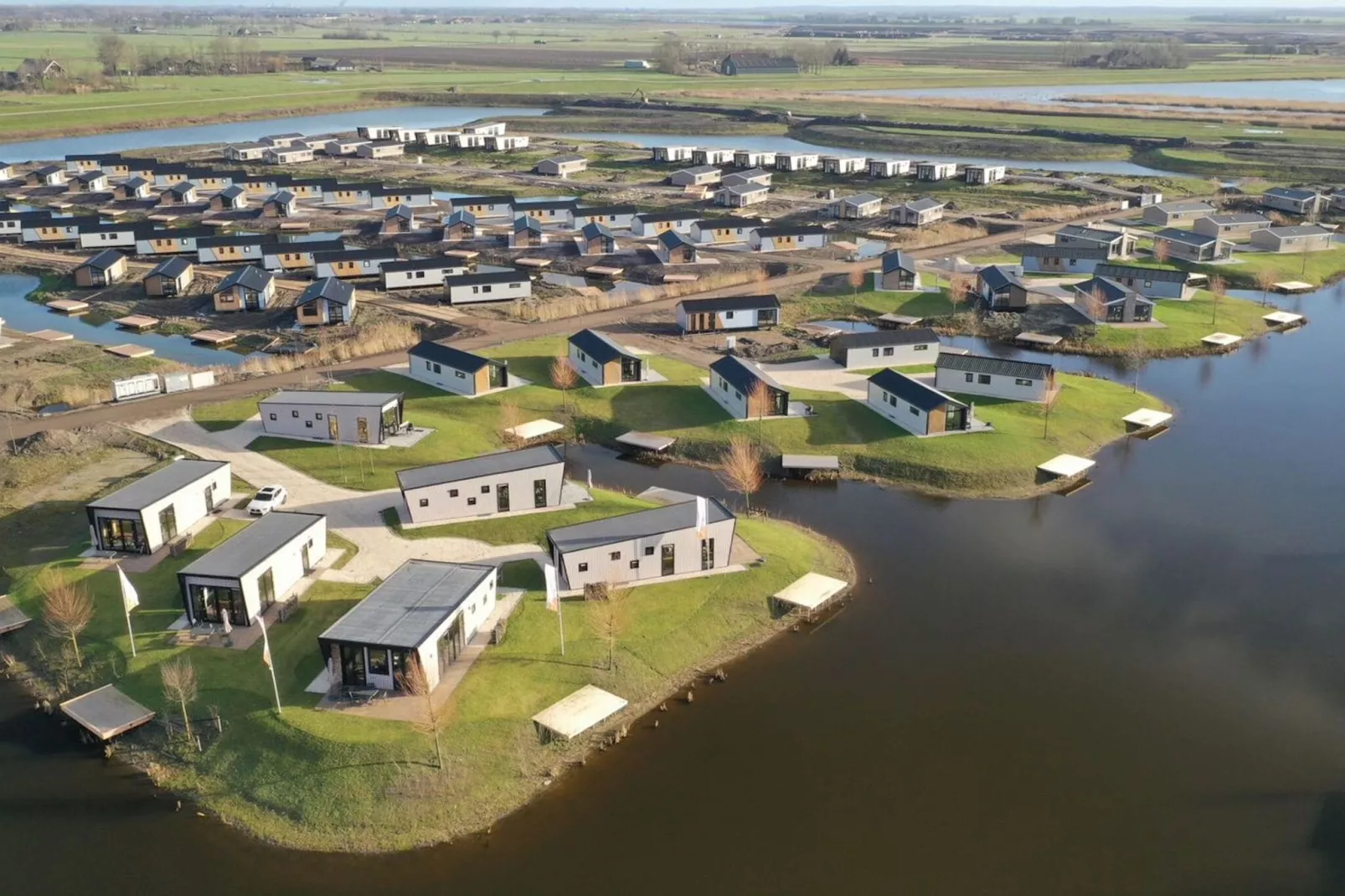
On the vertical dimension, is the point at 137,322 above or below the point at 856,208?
below

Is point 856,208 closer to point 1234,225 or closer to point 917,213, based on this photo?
point 917,213

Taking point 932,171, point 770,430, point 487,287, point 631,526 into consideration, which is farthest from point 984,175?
point 631,526

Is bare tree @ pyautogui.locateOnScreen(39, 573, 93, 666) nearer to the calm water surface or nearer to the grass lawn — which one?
the calm water surface

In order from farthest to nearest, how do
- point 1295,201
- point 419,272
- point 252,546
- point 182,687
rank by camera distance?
point 1295,201, point 419,272, point 252,546, point 182,687

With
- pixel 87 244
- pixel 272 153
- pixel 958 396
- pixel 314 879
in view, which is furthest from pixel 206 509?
pixel 272 153

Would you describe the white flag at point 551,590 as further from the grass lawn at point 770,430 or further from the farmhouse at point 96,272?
the farmhouse at point 96,272

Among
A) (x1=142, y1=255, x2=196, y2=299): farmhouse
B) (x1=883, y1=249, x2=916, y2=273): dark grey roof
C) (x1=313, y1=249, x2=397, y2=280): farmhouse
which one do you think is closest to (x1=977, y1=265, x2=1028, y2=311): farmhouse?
(x1=883, y1=249, x2=916, y2=273): dark grey roof
